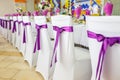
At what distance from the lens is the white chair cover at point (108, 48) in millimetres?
1165

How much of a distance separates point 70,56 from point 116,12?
3.40 feet

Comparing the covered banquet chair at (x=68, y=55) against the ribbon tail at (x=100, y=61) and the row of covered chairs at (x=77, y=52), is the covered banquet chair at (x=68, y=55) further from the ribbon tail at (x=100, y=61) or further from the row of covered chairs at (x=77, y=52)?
the ribbon tail at (x=100, y=61)

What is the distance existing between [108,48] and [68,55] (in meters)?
0.55

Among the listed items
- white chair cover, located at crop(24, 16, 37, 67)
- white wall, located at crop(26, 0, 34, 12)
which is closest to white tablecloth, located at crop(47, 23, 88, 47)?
white chair cover, located at crop(24, 16, 37, 67)

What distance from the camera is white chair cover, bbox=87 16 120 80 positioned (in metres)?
1.16

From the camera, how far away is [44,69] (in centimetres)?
246

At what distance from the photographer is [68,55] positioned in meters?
1.71

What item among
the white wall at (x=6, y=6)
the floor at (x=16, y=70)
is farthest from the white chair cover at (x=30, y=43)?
the white wall at (x=6, y=6)

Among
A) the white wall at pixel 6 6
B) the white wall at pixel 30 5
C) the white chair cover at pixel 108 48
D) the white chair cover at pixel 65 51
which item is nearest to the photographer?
the white chair cover at pixel 108 48

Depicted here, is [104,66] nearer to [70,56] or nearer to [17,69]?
[70,56]

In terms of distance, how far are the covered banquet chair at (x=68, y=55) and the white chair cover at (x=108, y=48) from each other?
1.11 ft

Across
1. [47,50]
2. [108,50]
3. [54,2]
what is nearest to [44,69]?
[47,50]

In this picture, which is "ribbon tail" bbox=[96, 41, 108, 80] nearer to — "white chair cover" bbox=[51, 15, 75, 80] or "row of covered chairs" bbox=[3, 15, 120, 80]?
"row of covered chairs" bbox=[3, 15, 120, 80]

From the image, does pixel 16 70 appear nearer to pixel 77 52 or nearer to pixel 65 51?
pixel 77 52
